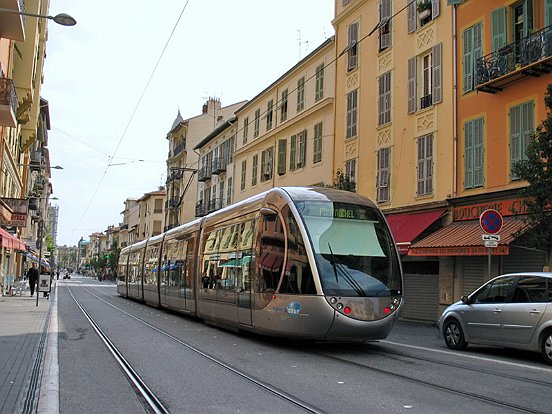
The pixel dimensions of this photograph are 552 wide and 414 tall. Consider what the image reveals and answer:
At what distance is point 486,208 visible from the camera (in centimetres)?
1716

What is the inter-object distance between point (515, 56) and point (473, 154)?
3.18 meters

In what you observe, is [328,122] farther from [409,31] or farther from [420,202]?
[420,202]

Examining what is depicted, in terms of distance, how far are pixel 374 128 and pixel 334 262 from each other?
45.7ft

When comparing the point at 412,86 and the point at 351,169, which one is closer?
the point at 412,86

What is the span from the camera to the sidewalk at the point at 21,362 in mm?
6297

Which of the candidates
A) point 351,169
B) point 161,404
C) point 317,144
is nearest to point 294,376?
point 161,404

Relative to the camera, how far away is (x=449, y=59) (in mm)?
19469

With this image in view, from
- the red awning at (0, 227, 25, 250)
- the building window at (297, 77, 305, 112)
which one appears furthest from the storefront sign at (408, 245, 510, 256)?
the red awning at (0, 227, 25, 250)

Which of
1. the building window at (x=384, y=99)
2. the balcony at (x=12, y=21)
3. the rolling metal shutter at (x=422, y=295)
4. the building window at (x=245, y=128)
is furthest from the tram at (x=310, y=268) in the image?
the building window at (x=245, y=128)

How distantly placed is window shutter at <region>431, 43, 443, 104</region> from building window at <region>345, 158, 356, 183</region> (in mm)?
5254

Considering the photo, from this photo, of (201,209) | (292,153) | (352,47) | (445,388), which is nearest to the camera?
(445,388)

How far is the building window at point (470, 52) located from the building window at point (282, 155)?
13.8 m

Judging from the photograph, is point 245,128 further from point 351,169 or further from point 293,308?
point 293,308

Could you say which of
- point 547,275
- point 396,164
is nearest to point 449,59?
point 396,164
